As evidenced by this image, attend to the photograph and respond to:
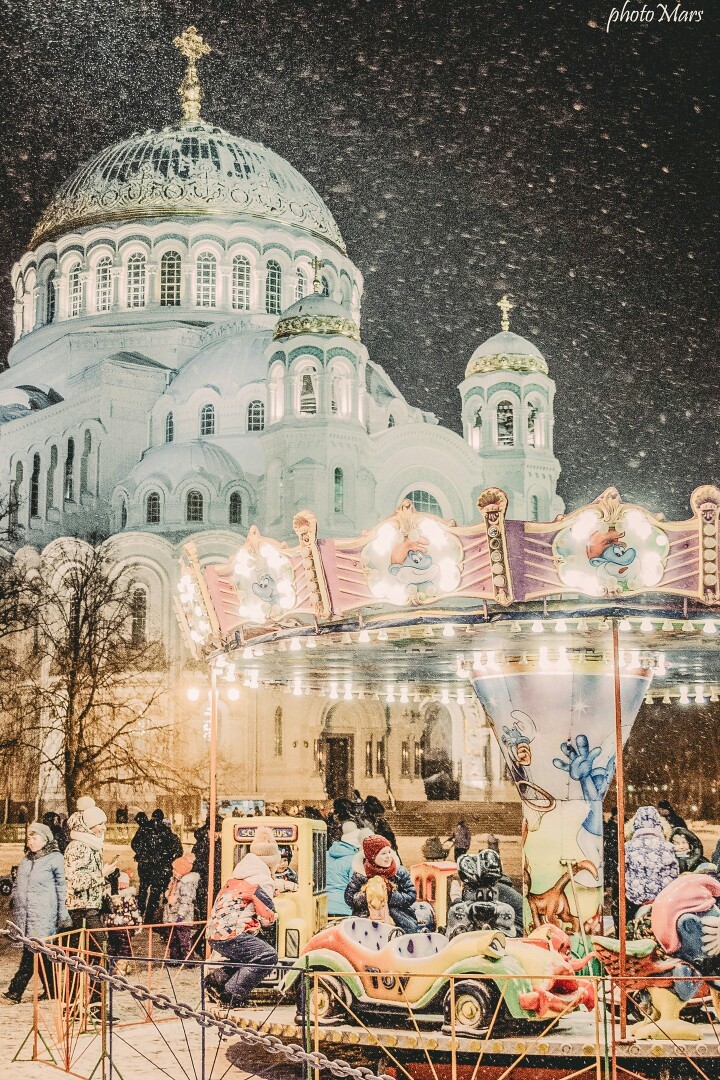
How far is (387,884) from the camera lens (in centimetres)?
1116

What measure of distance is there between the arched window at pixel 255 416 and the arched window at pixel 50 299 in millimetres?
12090

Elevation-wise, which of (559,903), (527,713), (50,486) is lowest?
(559,903)

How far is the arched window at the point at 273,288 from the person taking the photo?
167 feet

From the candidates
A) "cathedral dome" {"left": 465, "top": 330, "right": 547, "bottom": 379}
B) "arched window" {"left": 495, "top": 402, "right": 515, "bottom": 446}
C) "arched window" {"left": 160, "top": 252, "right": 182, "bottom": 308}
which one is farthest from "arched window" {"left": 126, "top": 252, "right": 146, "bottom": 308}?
"arched window" {"left": 495, "top": 402, "right": 515, "bottom": 446}

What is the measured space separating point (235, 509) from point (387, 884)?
3206 cm

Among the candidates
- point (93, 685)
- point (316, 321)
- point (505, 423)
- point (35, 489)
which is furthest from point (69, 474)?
point (93, 685)

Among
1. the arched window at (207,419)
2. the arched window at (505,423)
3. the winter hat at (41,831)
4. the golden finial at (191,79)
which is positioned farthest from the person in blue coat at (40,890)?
the golden finial at (191,79)

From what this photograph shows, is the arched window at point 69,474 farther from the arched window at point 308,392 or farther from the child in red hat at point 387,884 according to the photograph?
the child in red hat at point 387,884

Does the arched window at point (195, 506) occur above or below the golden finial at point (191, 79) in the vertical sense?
below

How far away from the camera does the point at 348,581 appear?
38.4 ft

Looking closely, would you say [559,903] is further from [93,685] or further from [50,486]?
[50,486]

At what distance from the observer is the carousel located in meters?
9.61

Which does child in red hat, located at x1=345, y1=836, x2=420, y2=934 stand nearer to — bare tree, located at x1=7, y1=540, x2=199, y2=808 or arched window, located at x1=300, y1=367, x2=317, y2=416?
bare tree, located at x1=7, y1=540, x2=199, y2=808

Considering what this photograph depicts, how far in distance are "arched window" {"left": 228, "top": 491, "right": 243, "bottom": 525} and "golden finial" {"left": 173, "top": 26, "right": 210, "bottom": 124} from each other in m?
20.4
